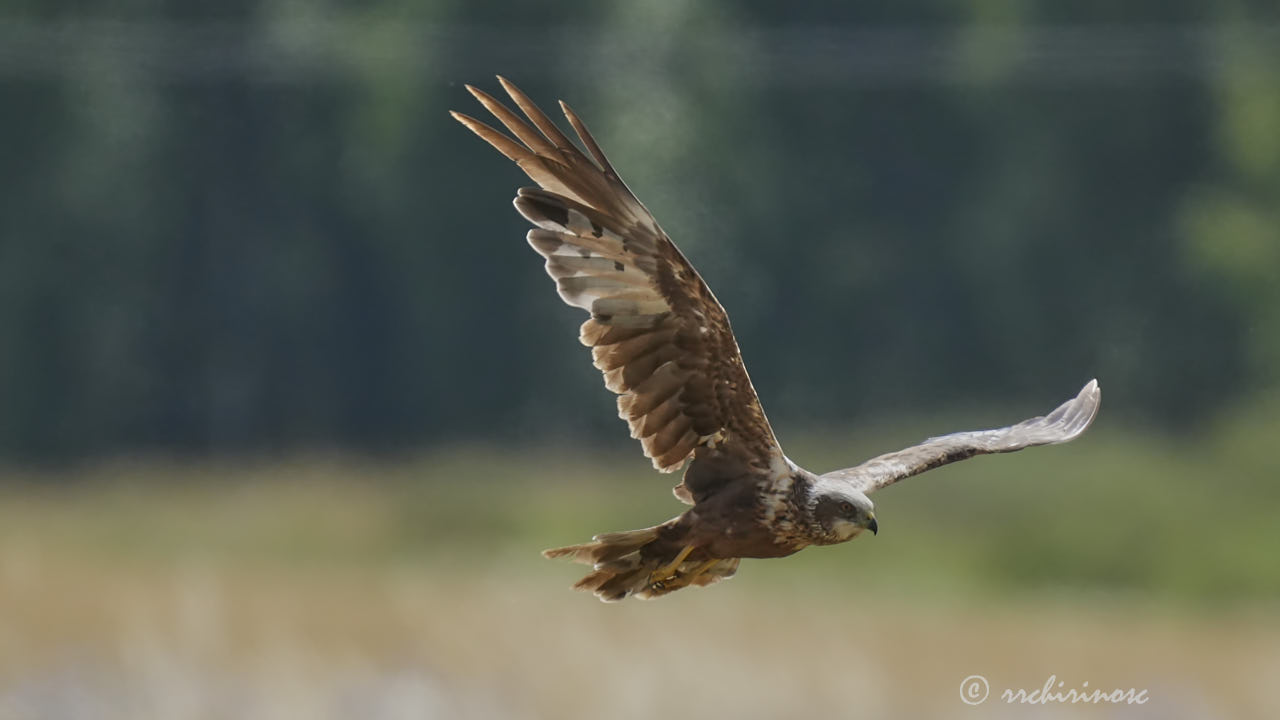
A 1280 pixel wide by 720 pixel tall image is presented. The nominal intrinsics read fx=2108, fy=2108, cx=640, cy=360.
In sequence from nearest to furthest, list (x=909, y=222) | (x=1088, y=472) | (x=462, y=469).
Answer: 1. (x=1088, y=472)
2. (x=462, y=469)
3. (x=909, y=222)

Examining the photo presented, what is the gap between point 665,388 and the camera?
6879 millimetres

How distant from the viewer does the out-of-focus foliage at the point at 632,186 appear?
2222 cm

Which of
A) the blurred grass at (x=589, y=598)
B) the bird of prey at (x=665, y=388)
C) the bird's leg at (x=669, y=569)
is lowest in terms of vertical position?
the bird's leg at (x=669, y=569)

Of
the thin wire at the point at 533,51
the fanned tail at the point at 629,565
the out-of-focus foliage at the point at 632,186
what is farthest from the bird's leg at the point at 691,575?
the thin wire at the point at 533,51

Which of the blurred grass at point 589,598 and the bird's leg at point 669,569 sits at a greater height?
the blurred grass at point 589,598

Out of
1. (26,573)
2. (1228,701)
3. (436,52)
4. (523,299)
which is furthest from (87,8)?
(1228,701)

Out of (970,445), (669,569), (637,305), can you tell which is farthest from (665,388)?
(970,445)

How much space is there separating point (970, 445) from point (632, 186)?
45.4ft

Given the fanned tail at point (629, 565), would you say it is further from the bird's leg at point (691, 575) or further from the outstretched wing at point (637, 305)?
the outstretched wing at point (637, 305)

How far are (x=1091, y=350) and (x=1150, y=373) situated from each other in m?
1.24

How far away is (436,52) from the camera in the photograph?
2511cm

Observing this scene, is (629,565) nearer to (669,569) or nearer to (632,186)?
(669,569)

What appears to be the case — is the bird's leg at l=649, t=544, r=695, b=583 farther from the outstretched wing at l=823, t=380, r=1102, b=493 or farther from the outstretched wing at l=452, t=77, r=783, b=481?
the outstretched wing at l=823, t=380, r=1102, b=493

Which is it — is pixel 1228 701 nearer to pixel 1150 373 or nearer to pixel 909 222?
pixel 1150 373
